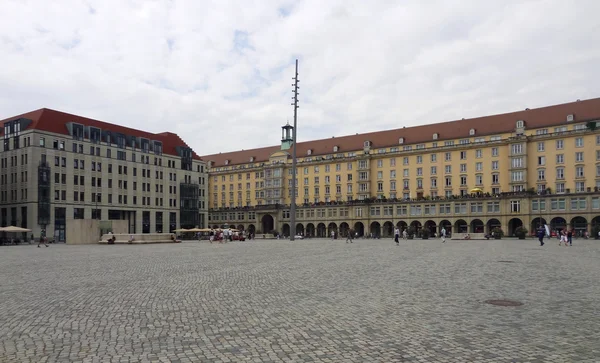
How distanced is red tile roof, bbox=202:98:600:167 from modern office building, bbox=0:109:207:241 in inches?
1348

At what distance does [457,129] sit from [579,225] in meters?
30.5

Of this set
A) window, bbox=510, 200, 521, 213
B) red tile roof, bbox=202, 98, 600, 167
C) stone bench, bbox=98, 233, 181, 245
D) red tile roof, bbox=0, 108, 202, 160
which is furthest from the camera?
red tile roof, bbox=202, 98, 600, 167

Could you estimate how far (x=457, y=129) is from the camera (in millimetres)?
106000

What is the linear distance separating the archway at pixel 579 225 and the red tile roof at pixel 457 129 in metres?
17.9

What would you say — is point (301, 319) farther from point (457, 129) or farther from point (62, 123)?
point (457, 129)

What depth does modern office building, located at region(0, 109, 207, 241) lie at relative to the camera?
268 ft

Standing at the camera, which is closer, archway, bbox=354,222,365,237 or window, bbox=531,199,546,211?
window, bbox=531,199,546,211

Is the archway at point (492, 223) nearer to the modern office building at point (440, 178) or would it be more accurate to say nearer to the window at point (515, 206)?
the modern office building at point (440, 178)

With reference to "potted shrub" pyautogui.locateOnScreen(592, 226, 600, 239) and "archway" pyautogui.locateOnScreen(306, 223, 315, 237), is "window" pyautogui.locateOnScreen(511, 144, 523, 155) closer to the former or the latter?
"potted shrub" pyautogui.locateOnScreen(592, 226, 600, 239)

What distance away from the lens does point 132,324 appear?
9.66 m

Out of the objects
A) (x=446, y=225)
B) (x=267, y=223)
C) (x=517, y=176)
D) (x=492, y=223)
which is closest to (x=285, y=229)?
(x=267, y=223)

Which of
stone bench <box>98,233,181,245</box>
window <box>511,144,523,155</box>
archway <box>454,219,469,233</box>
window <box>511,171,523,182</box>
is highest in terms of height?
window <box>511,144,523,155</box>

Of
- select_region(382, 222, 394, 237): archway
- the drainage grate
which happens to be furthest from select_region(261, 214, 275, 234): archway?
the drainage grate

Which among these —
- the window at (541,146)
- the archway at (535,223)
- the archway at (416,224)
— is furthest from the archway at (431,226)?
the window at (541,146)
